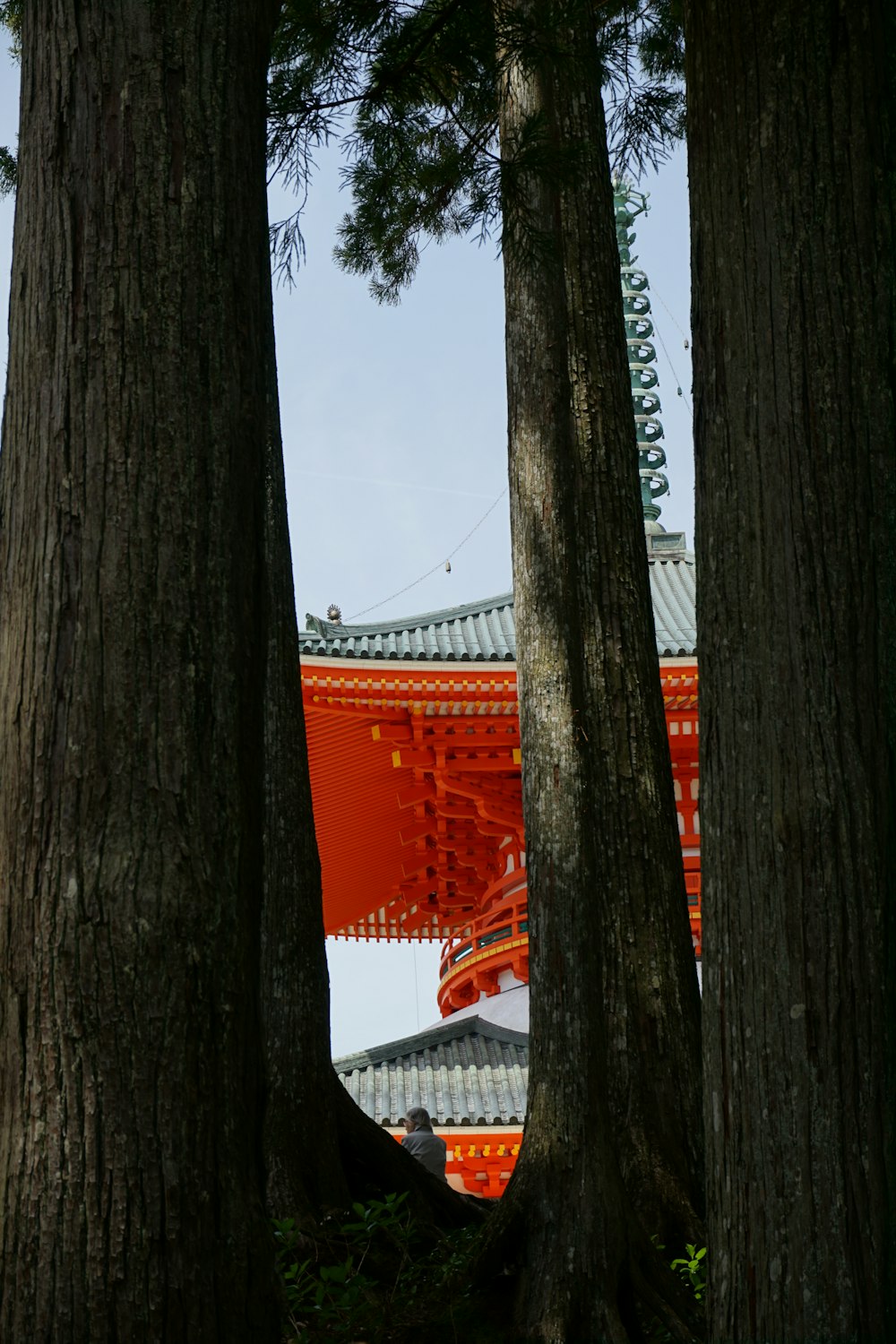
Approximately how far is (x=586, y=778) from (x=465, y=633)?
795 cm

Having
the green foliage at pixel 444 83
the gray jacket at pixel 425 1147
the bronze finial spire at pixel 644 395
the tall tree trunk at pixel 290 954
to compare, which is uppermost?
the bronze finial spire at pixel 644 395

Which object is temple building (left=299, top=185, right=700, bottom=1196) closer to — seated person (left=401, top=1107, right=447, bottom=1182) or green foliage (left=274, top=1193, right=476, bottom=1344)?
seated person (left=401, top=1107, right=447, bottom=1182)

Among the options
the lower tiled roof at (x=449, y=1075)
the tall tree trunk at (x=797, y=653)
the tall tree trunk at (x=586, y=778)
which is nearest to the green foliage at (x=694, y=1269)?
the tall tree trunk at (x=586, y=778)

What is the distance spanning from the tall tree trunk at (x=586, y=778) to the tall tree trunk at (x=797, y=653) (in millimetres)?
1218

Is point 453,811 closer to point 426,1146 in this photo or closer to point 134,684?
point 426,1146

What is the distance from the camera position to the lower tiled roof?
990cm

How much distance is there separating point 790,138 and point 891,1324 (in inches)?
76.7

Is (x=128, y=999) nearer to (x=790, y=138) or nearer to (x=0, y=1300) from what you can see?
(x=0, y=1300)

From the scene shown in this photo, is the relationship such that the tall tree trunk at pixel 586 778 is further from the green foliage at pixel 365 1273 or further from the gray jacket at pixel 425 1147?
the gray jacket at pixel 425 1147

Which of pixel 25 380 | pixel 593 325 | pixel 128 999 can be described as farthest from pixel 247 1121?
pixel 593 325

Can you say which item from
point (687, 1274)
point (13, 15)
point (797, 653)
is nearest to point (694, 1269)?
point (687, 1274)

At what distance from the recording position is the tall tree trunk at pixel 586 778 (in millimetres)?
3717

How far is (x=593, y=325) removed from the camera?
17.3 ft

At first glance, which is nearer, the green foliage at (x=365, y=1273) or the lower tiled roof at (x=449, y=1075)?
the green foliage at (x=365, y=1273)
